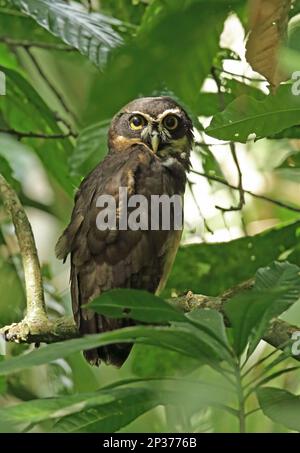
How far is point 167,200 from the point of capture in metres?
2.92

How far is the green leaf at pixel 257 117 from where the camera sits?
1.63 metres

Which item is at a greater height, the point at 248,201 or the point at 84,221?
the point at 84,221

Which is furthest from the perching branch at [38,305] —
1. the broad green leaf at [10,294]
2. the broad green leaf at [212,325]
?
the broad green leaf at [212,325]

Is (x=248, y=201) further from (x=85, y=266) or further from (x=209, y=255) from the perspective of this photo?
(x=85, y=266)

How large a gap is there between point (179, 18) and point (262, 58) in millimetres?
246

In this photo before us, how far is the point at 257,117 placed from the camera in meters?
1.68

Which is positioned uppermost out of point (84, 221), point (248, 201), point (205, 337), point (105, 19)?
point (105, 19)

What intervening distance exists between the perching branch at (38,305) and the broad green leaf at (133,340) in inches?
28.8

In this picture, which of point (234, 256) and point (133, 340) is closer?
point (133, 340)

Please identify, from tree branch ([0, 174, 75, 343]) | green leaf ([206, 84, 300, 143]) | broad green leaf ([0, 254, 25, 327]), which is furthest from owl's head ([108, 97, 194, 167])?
green leaf ([206, 84, 300, 143])

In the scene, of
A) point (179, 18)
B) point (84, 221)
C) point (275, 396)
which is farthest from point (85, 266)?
point (179, 18)

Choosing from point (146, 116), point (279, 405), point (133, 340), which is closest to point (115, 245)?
point (146, 116)

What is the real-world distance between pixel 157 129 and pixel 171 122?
8cm

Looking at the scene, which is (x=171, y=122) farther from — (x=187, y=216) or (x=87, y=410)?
(x=87, y=410)
